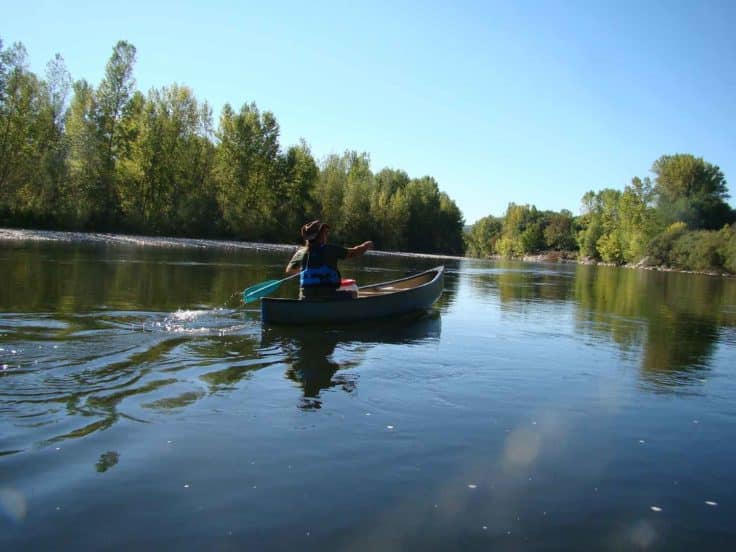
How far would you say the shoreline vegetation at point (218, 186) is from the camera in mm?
49094

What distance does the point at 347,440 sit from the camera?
5.34m

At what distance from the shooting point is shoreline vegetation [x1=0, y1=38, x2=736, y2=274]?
1933 inches

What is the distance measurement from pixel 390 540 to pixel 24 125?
183 ft

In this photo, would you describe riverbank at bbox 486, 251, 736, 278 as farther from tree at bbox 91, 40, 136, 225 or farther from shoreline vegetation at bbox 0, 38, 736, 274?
tree at bbox 91, 40, 136, 225

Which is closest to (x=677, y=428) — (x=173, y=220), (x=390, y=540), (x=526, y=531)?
(x=526, y=531)

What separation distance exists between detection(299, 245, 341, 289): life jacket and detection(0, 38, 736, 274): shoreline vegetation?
4357 centimetres

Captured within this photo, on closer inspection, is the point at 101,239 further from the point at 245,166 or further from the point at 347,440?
the point at 347,440

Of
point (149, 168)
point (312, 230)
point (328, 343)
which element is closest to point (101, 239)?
point (149, 168)

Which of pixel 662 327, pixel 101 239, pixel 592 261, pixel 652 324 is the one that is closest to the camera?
pixel 662 327

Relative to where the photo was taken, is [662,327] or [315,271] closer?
[315,271]

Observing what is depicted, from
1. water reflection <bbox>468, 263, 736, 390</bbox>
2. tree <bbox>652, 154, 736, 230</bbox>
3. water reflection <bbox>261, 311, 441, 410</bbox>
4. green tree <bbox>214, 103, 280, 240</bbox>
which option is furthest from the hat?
tree <bbox>652, 154, 736, 230</bbox>

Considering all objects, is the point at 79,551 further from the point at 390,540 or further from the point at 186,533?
the point at 390,540

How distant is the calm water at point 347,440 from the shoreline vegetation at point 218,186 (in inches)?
1771

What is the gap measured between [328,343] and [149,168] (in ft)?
176
